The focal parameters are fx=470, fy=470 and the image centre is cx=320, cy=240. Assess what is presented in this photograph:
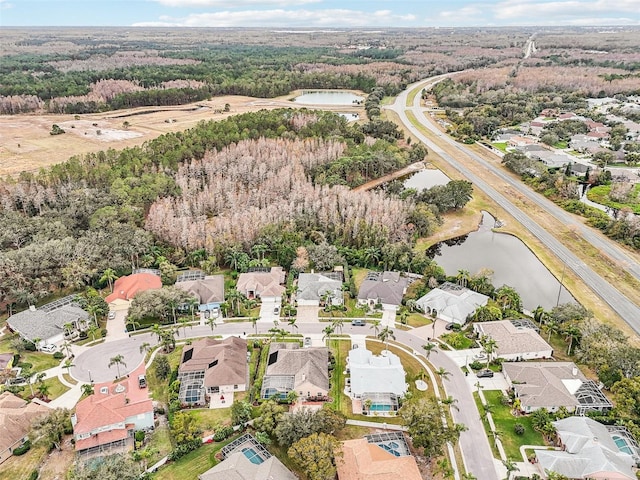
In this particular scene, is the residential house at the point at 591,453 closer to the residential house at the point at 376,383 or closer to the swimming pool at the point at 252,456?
the residential house at the point at 376,383

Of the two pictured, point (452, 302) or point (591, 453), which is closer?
point (591, 453)

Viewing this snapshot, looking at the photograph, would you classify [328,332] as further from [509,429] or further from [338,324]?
[509,429]

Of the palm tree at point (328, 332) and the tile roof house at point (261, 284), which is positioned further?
the tile roof house at point (261, 284)

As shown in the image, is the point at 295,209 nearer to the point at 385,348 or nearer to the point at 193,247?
the point at 193,247

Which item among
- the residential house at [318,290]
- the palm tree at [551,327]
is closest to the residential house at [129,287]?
the residential house at [318,290]

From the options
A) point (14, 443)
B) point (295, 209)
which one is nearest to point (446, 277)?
point (295, 209)

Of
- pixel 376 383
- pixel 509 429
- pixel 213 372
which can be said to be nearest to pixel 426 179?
pixel 376 383
